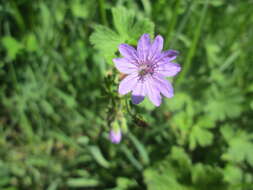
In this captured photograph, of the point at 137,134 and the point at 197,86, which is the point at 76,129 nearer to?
the point at 137,134

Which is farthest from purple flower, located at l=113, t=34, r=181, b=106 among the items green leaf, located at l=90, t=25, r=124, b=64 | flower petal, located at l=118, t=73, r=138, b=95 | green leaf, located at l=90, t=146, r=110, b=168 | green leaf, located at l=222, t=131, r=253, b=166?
green leaf, located at l=222, t=131, r=253, b=166

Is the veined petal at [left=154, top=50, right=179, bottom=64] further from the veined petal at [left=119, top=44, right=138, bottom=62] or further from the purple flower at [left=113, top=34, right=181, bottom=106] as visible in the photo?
the veined petal at [left=119, top=44, right=138, bottom=62]

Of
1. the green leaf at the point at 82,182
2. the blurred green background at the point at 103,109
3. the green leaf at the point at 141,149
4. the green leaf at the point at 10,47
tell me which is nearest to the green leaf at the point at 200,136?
the blurred green background at the point at 103,109

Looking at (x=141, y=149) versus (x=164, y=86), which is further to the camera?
(x=141, y=149)

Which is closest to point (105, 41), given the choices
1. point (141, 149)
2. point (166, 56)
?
point (166, 56)

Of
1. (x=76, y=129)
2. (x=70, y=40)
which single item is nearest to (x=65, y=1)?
(x=70, y=40)

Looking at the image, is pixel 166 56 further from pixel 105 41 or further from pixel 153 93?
pixel 105 41

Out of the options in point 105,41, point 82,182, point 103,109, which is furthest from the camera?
point 82,182
